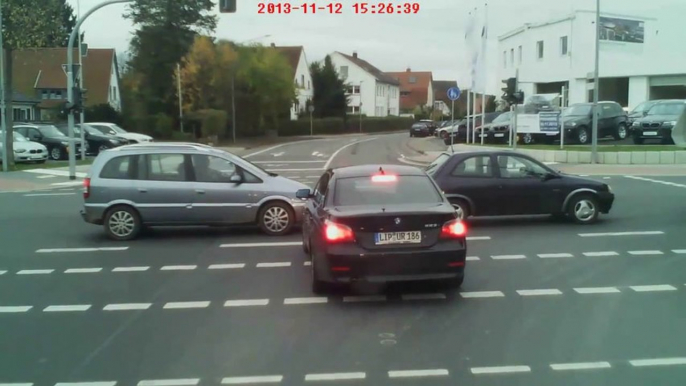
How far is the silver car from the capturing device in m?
13.4

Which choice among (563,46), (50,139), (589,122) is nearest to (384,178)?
(589,122)

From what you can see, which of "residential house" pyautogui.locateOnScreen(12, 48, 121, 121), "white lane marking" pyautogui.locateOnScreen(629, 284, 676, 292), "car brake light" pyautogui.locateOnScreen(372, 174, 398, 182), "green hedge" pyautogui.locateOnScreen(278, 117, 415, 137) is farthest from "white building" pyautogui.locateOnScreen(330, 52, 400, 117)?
"white lane marking" pyautogui.locateOnScreen(629, 284, 676, 292)

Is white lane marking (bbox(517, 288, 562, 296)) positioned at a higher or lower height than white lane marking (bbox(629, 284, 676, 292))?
lower

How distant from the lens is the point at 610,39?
5522 centimetres

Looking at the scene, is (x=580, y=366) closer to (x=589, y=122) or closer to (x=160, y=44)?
(x=589, y=122)

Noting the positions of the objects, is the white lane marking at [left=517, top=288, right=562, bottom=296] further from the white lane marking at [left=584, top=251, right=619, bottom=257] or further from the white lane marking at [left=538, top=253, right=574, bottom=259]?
the white lane marking at [left=584, top=251, right=619, bottom=257]

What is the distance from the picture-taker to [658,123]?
35562 mm

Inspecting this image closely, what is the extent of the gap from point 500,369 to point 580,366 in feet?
2.15

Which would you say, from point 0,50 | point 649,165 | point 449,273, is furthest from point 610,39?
point 449,273

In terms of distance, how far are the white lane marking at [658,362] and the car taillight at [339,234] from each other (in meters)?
3.18

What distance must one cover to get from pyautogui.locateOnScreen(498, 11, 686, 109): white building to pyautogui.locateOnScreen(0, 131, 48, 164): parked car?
33.4 m

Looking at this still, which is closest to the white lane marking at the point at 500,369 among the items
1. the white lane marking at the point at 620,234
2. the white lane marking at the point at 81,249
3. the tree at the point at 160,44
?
the white lane marking at the point at 620,234

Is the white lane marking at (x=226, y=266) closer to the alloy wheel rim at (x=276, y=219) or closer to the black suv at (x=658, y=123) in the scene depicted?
the alloy wheel rim at (x=276, y=219)

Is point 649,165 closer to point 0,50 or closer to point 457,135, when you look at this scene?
point 457,135
